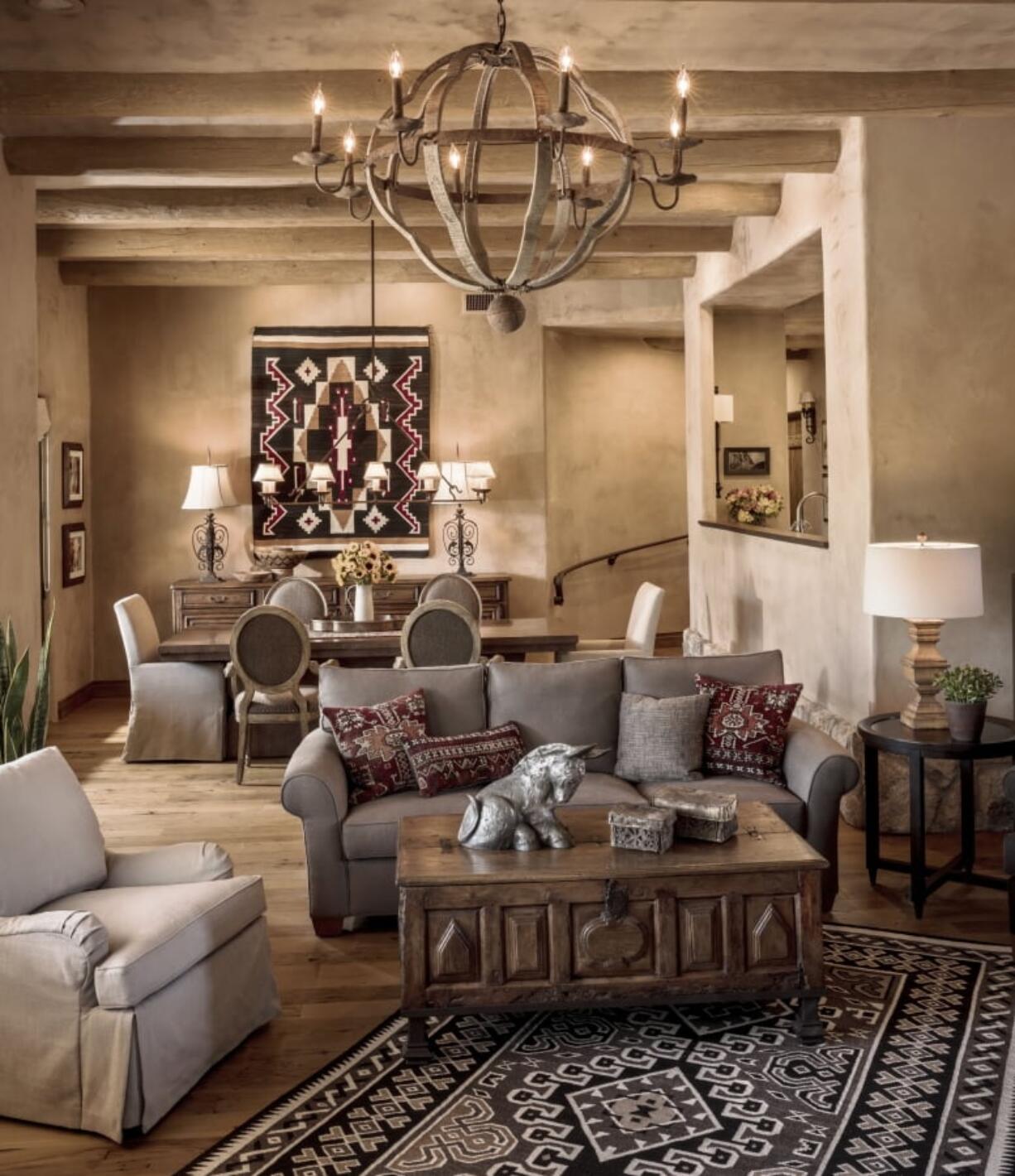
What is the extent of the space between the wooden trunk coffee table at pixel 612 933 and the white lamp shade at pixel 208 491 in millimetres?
6438

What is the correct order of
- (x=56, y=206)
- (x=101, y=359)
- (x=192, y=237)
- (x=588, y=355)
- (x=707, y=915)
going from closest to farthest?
(x=707, y=915) → (x=56, y=206) → (x=192, y=237) → (x=101, y=359) → (x=588, y=355)

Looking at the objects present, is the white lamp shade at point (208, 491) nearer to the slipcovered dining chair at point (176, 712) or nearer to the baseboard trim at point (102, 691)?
the baseboard trim at point (102, 691)

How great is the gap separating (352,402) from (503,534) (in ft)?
5.23

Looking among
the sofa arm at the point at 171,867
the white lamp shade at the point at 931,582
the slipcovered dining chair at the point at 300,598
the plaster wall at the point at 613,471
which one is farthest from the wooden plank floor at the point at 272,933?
the plaster wall at the point at 613,471

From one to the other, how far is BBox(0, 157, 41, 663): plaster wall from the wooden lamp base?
4069mm

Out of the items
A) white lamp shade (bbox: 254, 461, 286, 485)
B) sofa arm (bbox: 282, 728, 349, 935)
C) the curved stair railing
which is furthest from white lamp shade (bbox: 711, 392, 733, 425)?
sofa arm (bbox: 282, 728, 349, 935)

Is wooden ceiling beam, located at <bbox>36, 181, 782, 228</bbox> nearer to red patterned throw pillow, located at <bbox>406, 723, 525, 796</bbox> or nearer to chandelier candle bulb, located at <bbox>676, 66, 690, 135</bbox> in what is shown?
red patterned throw pillow, located at <bbox>406, 723, 525, 796</bbox>

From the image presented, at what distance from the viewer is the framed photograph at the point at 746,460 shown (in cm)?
1028

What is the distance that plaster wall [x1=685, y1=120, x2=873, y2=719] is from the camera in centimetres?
596

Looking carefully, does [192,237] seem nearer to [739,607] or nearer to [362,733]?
[739,607]

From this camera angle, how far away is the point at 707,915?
364 cm

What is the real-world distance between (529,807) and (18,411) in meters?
3.91

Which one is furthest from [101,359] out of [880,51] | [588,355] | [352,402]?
[880,51]

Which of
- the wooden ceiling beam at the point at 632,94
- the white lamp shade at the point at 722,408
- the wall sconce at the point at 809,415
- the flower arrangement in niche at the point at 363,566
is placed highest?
the wooden ceiling beam at the point at 632,94
